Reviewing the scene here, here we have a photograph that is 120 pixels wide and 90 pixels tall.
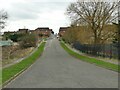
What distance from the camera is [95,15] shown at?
55.4 m

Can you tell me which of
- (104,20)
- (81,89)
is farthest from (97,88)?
(104,20)

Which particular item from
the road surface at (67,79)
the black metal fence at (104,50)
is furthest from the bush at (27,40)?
the road surface at (67,79)

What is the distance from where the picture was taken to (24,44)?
81.1 m

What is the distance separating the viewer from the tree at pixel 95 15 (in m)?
54.7

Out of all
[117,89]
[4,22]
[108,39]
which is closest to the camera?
[117,89]

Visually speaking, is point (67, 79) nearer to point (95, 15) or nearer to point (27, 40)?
point (95, 15)

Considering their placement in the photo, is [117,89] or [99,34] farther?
[99,34]

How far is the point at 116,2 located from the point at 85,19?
6.55 m

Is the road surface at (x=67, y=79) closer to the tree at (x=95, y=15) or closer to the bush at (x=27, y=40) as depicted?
the tree at (x=95, y=15)

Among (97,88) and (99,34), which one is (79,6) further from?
(97,88)

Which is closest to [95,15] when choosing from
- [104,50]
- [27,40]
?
→ [104,50]

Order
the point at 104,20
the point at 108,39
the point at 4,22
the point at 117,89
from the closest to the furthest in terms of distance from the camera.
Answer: the point at 117,89 → the point at 104,20 → the point at 108,39 → the point at 4,22

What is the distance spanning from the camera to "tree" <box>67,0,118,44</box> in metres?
54.7

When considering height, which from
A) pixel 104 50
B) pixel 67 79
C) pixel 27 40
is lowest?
pixel 104 50
